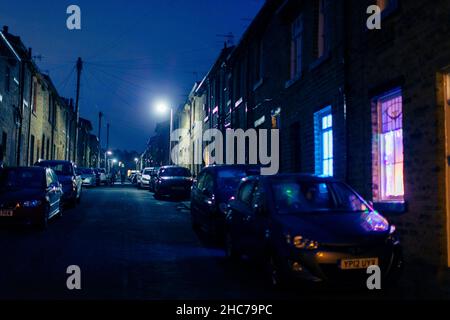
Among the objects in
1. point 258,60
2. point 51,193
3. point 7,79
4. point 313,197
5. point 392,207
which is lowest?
point 392,207

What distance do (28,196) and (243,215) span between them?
664cm

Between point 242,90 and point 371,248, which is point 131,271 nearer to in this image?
point 371,248

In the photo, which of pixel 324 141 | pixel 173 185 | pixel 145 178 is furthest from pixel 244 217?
pixel 145 178

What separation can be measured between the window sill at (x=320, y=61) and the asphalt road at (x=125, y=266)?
212 inches

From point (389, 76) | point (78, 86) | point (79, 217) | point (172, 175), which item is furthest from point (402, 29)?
point (78, 86)

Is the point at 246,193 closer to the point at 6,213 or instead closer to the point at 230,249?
the point at 230,249

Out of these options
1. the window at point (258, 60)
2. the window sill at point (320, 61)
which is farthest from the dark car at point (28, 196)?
the window at point (258, 60)

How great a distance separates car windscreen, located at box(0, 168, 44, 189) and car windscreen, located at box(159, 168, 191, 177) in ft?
37.2

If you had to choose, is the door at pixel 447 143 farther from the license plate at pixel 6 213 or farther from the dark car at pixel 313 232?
the license plate at pixel 6 213

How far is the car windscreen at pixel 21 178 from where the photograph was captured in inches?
538

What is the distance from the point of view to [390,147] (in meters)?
10.2

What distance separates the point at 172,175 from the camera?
2519cm

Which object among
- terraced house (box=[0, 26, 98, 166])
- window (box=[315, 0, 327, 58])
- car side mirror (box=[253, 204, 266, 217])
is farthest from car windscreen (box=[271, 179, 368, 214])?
terraced house (box=[0, 26, 98, 166])
